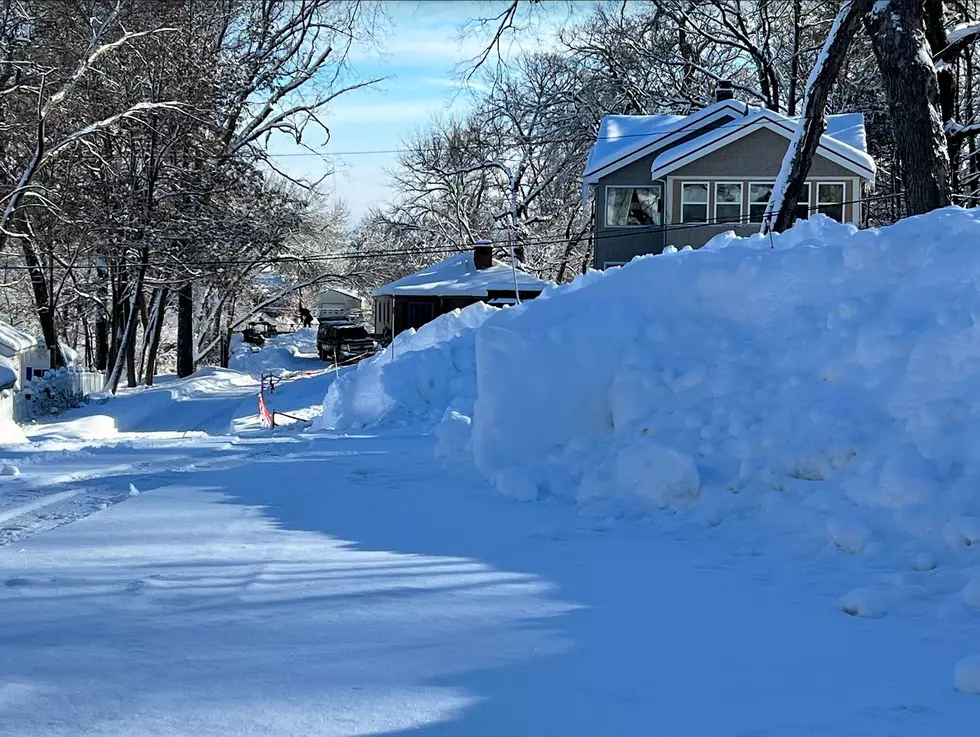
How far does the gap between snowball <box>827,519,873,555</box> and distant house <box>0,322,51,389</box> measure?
25015 mm

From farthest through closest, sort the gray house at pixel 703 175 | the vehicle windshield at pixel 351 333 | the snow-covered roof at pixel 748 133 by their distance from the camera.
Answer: the vehicle windshield at pixel 351 333
the gray house at pixel 703 175
the snow-covered roof at pixel 748 133

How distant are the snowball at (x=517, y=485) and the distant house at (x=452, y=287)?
32.0m

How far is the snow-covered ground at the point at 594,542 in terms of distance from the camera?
11.7ft

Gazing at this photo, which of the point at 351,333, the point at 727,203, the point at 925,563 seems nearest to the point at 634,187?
the point at 727,203

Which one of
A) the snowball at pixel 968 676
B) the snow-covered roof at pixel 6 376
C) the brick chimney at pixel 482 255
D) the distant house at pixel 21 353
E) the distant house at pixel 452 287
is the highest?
the brick chimney at pixel 482 255

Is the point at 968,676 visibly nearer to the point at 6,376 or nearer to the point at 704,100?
the point at 6,376

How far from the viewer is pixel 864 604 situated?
445cm

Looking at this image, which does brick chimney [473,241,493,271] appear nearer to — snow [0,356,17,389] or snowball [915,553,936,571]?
snow [0,356,17,389]

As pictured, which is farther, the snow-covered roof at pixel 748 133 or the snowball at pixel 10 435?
the snow-covered roof at pixel 748 133

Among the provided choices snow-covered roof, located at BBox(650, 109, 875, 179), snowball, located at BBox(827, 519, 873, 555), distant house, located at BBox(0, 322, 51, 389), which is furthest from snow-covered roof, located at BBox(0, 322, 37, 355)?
snowball, located at BBox(827, 519, 873, 555)

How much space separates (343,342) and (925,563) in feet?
155

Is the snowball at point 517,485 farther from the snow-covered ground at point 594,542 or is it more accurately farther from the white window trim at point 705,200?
the white window trim at point 705,200

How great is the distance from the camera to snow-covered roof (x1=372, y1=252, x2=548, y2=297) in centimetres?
4131

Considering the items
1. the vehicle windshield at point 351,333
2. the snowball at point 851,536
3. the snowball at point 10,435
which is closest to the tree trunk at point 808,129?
the snowball at point 10,435
